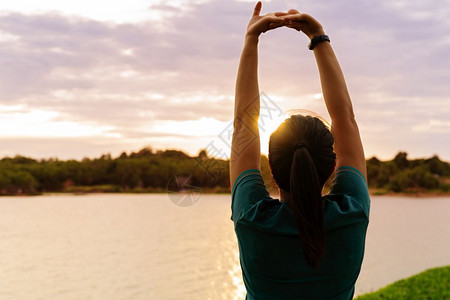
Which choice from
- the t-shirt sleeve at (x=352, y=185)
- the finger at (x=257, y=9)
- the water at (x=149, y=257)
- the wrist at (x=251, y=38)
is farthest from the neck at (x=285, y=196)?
the water at (x=149, y=257)

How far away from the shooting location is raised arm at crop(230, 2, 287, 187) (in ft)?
3.73

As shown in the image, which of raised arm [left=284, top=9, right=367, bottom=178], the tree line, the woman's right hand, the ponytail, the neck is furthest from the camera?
the tree line

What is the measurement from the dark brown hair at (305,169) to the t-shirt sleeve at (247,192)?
50 millimetres

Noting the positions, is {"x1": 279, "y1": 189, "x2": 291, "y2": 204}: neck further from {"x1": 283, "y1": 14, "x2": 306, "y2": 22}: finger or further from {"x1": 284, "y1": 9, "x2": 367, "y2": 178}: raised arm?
{"x1": 283, "y1": 14, "x2": 306, "y2": 22}: finger

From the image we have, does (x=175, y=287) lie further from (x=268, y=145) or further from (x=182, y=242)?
(x=268, y=145)

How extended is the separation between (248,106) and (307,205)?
1.16 feet

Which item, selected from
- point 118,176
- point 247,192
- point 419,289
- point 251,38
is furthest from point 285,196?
point 118,176

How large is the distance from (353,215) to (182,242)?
18906 mm

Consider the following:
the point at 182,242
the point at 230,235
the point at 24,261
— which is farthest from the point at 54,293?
the point at 230,235

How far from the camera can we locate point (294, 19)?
4.31 ft

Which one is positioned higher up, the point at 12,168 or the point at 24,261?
the point at 12,168

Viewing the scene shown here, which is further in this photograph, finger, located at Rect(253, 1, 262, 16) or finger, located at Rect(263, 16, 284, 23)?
finger, located at Rect(253, 1, 262, 16)

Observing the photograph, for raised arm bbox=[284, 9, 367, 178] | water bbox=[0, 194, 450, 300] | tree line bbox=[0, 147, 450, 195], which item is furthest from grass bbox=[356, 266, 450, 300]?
tree line bbox=[0, 147, 450, 195]

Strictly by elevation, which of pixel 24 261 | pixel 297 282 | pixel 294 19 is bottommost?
pixel 24 261
